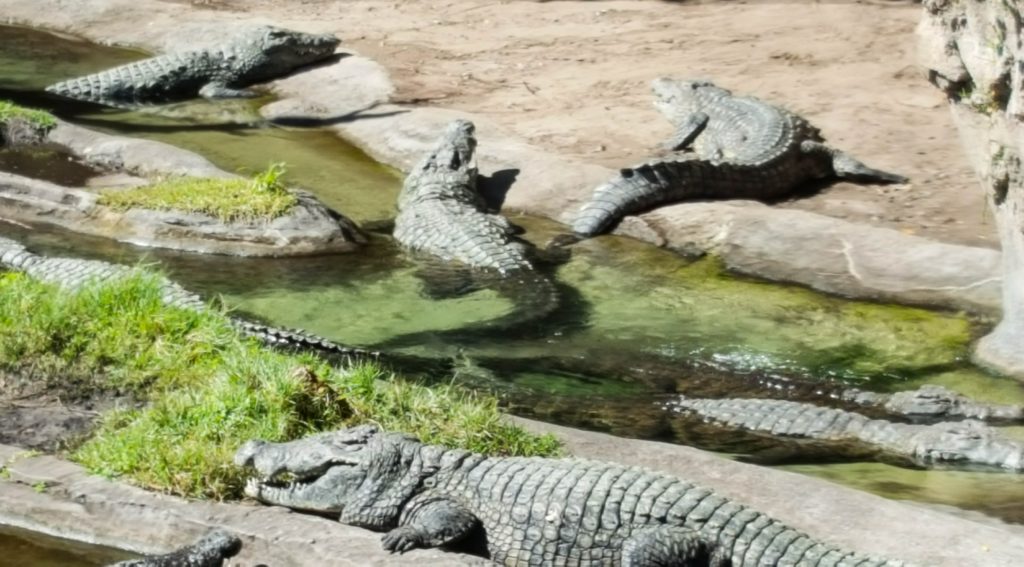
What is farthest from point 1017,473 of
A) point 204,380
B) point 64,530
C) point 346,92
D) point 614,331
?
point 346,92

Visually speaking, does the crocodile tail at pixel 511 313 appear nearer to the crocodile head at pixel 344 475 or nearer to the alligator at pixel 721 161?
the alligator at pixel 721 161

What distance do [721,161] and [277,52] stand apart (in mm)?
4896

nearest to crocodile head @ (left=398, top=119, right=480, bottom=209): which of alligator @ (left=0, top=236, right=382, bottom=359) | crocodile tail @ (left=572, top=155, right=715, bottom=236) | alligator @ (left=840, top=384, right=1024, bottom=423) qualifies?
crocodile tail @ (left=572, top=155, right=715, bottom=236)

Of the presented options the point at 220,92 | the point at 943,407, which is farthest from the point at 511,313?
the point at 220,92

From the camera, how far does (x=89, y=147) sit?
34.2ft

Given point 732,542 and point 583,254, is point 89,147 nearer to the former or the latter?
point 583,254

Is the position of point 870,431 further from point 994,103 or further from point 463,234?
point 463,234

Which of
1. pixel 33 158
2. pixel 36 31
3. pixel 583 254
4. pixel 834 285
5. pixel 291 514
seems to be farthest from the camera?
pixel 36 31

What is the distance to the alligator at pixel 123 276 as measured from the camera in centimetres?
671

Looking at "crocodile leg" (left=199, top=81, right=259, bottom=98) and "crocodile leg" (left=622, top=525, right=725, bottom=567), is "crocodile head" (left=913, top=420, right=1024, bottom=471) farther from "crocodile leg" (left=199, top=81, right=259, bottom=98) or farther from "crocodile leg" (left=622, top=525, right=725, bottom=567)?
"crocodile leg" (left=199, top=81, right=259, bottom=98)

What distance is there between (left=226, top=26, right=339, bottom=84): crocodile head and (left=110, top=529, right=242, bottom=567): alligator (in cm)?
901

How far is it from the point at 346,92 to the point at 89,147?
2.57 meters

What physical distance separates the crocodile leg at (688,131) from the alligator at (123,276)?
4237 mm

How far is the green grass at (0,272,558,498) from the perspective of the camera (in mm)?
5090
